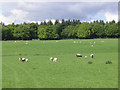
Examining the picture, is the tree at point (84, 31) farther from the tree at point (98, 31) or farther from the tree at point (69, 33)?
the tree at point (69, 33)

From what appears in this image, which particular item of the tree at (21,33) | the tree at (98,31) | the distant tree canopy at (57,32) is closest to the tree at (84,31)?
the distant tree canopy at (57,32)

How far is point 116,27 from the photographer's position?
494ft

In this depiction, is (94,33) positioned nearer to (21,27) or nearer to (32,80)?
(21,27)

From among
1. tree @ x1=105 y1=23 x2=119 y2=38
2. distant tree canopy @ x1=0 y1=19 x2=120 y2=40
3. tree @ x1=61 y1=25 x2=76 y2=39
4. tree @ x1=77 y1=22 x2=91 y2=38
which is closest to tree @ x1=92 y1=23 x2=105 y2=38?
distant tree canopy @ x1=0 y1=19 x2=120 y2=40

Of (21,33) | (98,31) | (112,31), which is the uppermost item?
(98,31)

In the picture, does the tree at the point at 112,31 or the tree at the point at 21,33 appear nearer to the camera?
the tree at the point at 21,33

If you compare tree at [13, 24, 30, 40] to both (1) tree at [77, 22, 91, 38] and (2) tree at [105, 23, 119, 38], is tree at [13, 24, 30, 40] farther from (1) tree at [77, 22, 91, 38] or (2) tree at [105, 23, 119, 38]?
(2) tree at [105, 23, 119, 38]

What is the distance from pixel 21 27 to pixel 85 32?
153 ft

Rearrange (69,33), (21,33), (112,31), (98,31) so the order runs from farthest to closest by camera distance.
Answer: (98,31), (69,33), (112,31), (21,33)

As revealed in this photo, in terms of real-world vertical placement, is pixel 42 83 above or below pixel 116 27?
below

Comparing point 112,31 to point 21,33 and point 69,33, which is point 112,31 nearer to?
point 69,33

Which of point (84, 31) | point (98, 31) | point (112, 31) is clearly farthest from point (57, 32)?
point (112, 31)

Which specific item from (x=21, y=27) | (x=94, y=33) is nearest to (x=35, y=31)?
(x=21, y=27)

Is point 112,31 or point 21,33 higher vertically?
point 112,31
